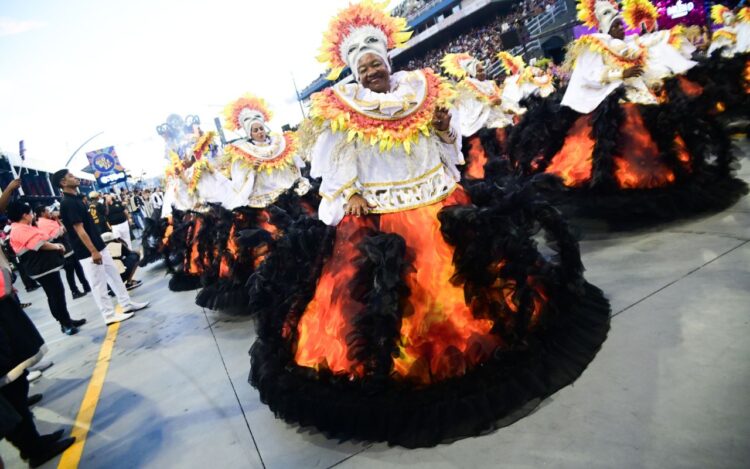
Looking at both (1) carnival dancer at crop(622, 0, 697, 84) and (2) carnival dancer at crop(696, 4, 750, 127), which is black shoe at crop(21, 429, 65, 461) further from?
(1) carnival dancer at crop(622, 0, 697, 84)

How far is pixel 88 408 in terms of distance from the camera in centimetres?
371

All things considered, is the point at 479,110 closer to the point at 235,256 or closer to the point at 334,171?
the point at 235,256

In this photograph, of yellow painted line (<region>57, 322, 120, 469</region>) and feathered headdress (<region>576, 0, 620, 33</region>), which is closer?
yellow painted line (<region>57, 322, 120, 469</region>)

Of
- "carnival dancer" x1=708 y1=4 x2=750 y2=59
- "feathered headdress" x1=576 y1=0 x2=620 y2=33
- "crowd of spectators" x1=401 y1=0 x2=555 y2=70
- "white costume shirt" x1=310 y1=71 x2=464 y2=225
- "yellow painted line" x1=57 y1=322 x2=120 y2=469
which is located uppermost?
"crowd of spectators" x1=401 y1=0 x2=555 y2=70

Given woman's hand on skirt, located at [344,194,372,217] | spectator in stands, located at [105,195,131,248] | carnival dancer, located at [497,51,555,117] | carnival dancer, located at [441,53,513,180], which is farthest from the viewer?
spectator in stands, located at [105,195,131,248]

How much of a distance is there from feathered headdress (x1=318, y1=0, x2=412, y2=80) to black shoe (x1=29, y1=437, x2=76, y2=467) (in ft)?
11.1

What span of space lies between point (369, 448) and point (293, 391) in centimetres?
52


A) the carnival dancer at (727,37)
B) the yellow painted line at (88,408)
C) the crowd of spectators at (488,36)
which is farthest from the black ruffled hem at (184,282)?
the crowd of spectators at (488,36)

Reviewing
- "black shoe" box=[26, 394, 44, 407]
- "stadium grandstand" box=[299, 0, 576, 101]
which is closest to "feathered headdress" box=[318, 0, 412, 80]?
"black shoe" box=[26, 394, 44, 407]

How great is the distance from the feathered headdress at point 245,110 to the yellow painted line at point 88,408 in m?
3.41

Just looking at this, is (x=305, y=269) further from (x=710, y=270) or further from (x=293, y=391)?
(x=710, y=270)

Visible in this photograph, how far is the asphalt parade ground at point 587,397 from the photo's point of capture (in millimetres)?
1794

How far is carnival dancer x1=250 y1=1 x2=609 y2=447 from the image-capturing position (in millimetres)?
2117

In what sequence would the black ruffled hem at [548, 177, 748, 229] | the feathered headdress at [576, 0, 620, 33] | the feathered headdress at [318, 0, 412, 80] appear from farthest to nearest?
the feathered headdress at [576, 0, 620, 33] < the black ruffled hem at [548, 177, 748, 229] < the feathered headdress at [318, 0, 412, 80]
